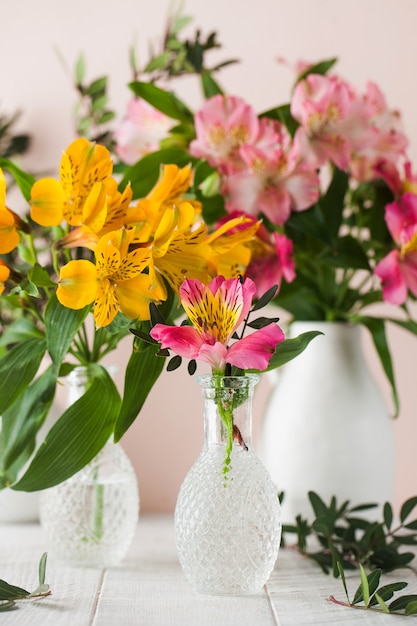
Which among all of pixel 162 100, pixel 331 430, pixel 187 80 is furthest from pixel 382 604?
pixel 187 80

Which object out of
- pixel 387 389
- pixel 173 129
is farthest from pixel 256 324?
pixel 387 389

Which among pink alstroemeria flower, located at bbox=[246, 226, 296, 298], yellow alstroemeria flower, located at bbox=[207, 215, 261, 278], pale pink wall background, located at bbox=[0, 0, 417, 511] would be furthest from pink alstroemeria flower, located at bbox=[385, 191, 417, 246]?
pale pink wall background, located at bbox=[0, 0, 417, 511]

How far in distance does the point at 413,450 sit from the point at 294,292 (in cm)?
47

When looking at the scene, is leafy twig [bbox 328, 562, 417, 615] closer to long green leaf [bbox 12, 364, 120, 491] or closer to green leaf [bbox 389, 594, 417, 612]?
green leaf [bbox 389, 594, 417, 612]

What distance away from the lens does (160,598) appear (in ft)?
2.40

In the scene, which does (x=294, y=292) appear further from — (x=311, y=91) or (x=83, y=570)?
(x=83, y=570)

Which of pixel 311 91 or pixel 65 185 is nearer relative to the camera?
pixel 65 185

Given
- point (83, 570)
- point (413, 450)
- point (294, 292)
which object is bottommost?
point (83, 570)

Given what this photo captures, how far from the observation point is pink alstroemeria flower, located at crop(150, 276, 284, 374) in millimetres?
644

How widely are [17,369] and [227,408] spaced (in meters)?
0.21

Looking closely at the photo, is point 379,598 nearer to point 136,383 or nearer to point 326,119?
point 136,383

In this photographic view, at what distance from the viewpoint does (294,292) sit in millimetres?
1048

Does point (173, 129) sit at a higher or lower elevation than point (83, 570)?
higher

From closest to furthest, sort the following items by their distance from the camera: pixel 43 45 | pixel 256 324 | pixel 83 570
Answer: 1. pixel 256 324
2. pixel 83 570
3. pixel 43 45
